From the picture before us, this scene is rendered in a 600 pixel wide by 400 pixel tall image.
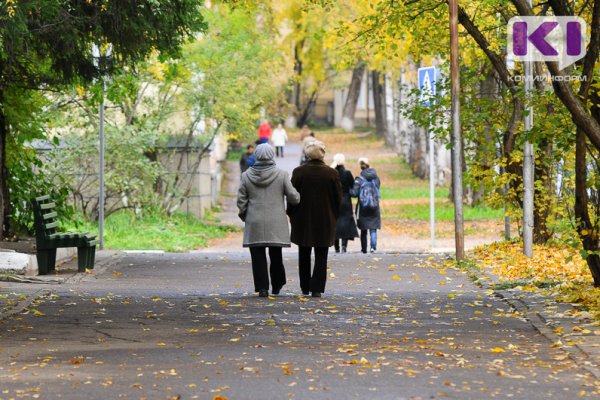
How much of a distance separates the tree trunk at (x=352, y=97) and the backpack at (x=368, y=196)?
131ft

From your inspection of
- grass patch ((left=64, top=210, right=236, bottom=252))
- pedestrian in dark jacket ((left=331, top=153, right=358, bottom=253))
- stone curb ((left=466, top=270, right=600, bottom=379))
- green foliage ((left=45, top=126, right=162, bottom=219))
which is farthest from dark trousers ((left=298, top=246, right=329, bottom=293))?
green foliage ((left=45, top=126, right=162, bottom=219))

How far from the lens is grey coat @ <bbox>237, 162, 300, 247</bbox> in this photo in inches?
588

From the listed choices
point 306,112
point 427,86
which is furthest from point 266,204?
point 306,112

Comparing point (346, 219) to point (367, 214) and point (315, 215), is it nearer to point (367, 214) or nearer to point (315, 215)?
point (367, 214)

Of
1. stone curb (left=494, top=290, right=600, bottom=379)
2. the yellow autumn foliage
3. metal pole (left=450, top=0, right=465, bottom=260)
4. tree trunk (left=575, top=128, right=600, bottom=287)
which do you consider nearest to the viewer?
stone curb (left=494, top=290, right=600, bottom=379)

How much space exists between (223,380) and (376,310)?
4.56m

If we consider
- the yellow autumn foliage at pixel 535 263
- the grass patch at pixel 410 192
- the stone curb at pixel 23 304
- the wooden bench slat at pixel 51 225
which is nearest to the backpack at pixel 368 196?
the yellow autumn foliage at pixel 535 263

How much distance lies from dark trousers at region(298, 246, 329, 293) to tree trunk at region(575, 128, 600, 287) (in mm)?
2860

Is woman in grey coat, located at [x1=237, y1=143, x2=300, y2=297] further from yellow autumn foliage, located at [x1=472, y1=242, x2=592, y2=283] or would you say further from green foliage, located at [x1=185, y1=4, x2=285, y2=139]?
A: green foliage, located at [x1=185, y1=4, x2=285, y2=139]

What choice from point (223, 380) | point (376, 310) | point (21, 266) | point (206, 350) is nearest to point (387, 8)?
point (21, 266)

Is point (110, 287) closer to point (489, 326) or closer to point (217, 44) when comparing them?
point (489, 326)

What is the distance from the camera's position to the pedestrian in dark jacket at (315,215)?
15000 mm

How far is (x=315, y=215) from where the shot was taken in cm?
1509

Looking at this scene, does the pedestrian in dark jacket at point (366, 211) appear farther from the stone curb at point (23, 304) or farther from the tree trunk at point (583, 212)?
the tree trunk at point (583, 212)
